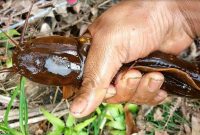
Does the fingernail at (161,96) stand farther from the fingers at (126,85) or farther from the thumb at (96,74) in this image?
the thumb at (96,74)

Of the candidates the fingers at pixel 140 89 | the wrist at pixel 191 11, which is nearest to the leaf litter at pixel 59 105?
the fingers at pixel 140 89

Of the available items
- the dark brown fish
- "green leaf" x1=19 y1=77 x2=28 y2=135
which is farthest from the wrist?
"green leaf" x1=19 y1=77 x2=28 y2=135

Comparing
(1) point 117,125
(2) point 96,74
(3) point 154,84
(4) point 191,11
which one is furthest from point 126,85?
(4) point 191,11

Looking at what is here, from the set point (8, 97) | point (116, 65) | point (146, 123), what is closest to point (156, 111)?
point (146, 123)

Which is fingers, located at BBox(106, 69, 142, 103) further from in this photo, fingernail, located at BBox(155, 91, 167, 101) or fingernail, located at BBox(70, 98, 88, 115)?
fingernail, located at BBox(70, 98, 88, 115)

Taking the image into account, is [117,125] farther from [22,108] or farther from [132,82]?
[22,108]

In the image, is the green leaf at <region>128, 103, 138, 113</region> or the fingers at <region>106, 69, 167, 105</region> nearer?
the fingers at <region>106, 69, 167, 105</region>

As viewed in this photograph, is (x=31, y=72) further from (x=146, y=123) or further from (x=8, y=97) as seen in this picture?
(x=146, y=123)
